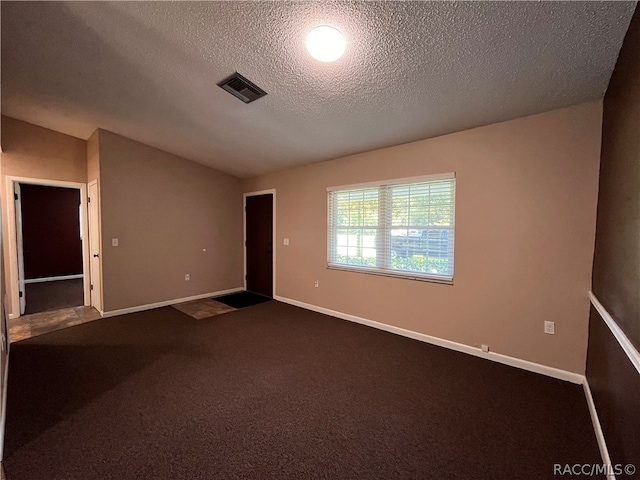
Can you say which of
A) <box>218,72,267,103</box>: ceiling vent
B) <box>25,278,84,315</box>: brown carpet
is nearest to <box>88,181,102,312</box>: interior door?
<box>25,278,84,315</box>: brown carpet

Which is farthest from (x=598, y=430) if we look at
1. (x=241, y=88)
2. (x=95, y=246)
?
(x=95, y=246)

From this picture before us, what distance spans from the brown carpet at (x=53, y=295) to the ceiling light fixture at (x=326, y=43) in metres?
5.51

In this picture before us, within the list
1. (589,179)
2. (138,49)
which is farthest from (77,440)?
(589,179)

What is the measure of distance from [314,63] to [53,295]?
648 centimetres

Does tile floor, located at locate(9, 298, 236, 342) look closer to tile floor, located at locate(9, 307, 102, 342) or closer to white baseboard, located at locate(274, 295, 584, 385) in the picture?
tile floor, located at locate(9, 307, 102, 342)

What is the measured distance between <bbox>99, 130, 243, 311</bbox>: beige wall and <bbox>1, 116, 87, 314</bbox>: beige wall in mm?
848

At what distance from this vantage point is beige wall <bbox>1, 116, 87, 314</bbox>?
3766 millimetres

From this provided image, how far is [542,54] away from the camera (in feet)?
5.68

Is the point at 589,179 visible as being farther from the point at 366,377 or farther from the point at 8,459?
the point at 8,459

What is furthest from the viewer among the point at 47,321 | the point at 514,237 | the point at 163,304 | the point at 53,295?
the point at 53,295

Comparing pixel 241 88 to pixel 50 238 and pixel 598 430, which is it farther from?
pixel 50 238

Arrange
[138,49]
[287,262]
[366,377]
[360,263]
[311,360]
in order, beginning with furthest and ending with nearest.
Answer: [287,262] < [360,263] < [311,360] < [366,377] < [138,49]

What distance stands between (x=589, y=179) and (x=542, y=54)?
3.91 ft

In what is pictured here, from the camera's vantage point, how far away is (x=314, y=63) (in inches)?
79.8
